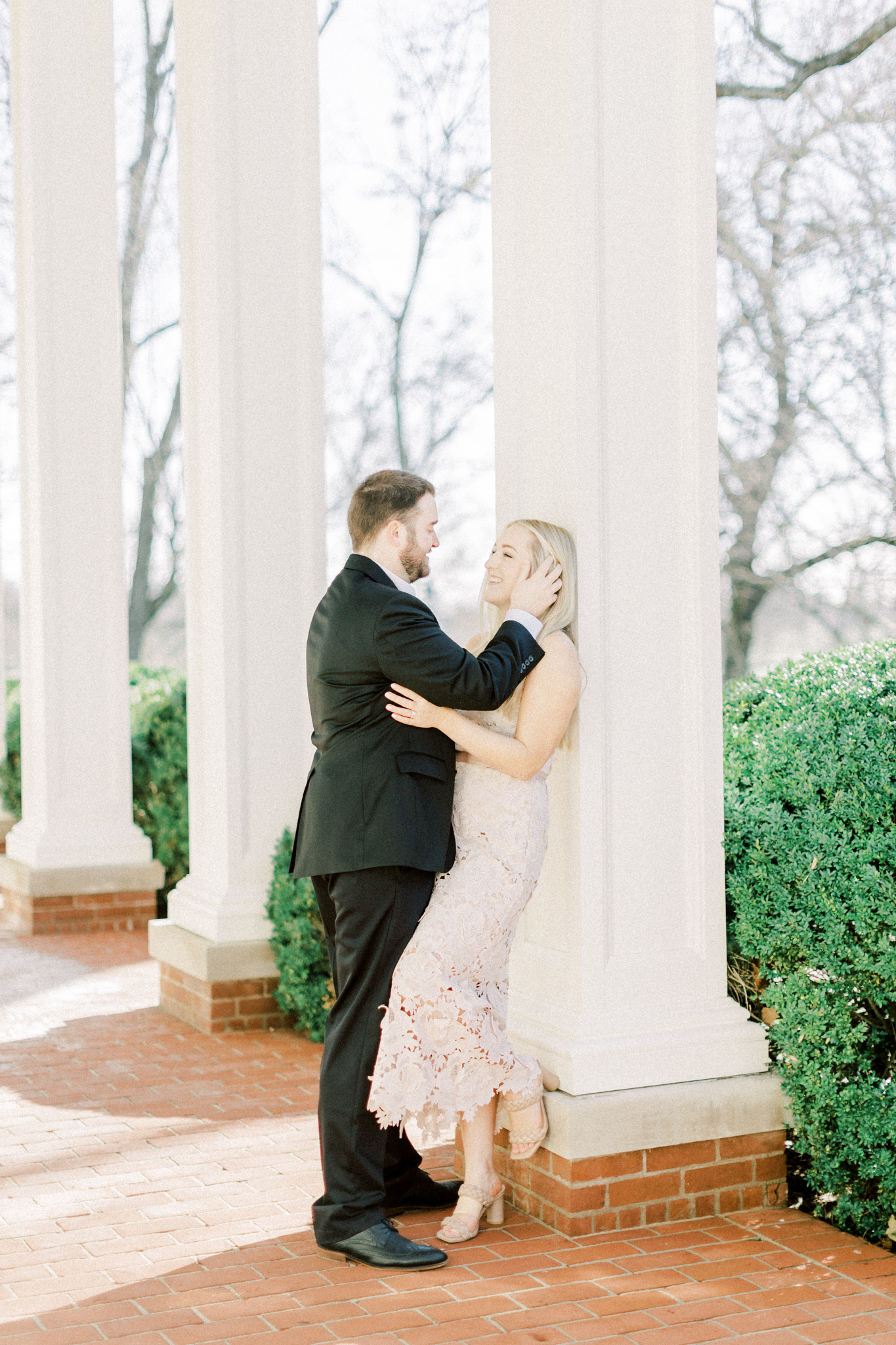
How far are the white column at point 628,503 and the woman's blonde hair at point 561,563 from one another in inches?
1.6

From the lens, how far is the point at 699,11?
4285 mm

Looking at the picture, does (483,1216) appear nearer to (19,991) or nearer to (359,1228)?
(359,1228)

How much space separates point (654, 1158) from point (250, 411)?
394cm

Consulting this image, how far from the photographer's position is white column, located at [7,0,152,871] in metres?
9.39

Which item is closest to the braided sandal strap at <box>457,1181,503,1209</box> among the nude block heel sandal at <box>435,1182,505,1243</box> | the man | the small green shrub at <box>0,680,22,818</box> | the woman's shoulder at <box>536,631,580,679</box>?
the nude block heel sandal at <box>435,1182,505,1243</box>

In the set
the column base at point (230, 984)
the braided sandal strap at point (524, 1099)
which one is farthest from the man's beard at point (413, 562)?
the column base at point (230, 984)

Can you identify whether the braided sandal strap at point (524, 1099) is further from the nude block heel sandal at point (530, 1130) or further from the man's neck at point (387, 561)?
the man's neck at point (387, 561)

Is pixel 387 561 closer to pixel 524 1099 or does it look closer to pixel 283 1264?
pixel 524 1099

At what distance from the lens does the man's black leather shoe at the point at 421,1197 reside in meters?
4.24

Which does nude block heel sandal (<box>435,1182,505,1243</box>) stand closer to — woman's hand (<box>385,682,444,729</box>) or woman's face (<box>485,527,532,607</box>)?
woman's hand (<box>385,682,444,729</box>)

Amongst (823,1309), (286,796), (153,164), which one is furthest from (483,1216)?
(153,164)

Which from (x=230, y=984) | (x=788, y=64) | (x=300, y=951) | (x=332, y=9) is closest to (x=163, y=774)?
(x=230, y=984)

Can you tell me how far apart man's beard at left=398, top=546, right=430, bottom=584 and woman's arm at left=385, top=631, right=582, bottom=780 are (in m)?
0.37

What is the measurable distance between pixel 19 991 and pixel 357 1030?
175 inches
